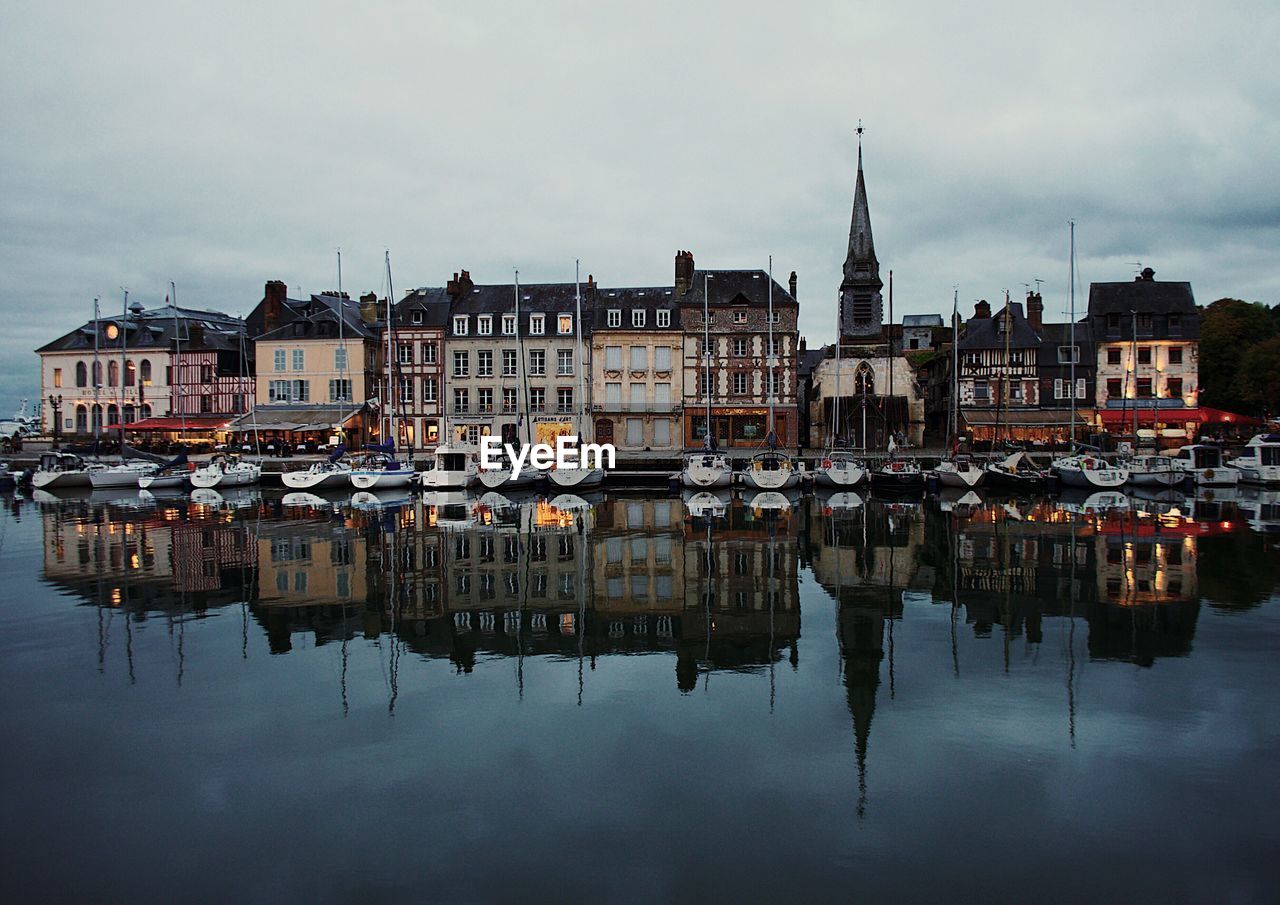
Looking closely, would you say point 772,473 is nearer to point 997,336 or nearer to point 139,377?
point 997,336

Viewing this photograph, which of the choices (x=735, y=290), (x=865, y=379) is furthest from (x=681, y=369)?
(x=865, y=379)

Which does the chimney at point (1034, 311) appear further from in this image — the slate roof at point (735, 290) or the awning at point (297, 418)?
the awning at point (297, 418)

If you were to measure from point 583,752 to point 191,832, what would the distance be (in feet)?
12.1

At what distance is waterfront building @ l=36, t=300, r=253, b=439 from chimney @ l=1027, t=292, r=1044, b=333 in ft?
162

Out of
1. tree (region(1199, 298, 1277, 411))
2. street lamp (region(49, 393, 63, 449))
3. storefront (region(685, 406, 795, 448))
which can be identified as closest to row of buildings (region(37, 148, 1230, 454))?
storefront (region(685, 406, 795, 448))

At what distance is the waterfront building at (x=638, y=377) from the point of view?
167 feet

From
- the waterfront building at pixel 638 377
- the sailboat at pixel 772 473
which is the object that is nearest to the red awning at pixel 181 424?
the waterfront building at pixel 638 377

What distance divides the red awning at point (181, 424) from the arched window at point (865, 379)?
124 feet

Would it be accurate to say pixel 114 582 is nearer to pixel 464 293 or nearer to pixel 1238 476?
pixel 464 293

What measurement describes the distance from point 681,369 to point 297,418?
23317 mm

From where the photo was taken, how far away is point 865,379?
168 ft

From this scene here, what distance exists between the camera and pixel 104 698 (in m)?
10.9

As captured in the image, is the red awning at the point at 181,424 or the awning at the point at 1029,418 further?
the red awning at the point at 181,424

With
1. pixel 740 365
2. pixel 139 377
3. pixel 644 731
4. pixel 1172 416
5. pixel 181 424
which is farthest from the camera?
pixel 139 377
